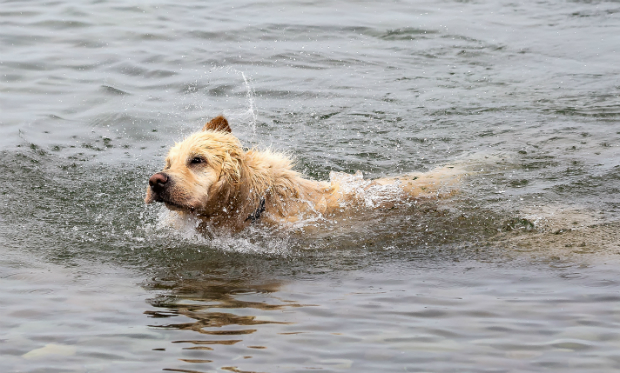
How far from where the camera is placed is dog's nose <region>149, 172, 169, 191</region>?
22.8ft

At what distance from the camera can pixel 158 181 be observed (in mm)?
6965

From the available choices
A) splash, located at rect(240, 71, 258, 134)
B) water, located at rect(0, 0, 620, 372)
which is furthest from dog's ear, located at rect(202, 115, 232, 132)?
splash, located at rect(240, 71, 258, 134)

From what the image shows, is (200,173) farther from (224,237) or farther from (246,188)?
(224,237)

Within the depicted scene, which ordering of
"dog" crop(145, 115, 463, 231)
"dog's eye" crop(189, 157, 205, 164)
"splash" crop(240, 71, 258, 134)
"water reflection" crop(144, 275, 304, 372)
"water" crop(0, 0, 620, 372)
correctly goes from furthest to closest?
"splash" crop(240, 71, 258, 134) → "dog's eye" crop(189, 157, 205, 164) → "dog" crop(145, 115, 463, 231) → "water" crop(0, 0, 620, 372) → "water reflection" crop(144, 275, 304, 372)

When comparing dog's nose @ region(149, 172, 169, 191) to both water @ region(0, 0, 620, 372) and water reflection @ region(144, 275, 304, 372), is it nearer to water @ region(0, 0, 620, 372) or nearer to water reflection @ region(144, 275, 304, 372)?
water @ region(0, 0, 620, 372)

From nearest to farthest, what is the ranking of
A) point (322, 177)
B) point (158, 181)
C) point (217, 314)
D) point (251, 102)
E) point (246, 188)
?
point (217, 314) → point (158, 181) → point (246, 188) → point (322, 177) → point (251, 102)

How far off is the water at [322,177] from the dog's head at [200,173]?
560mm

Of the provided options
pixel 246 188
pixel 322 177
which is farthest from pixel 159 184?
pixel 322 177

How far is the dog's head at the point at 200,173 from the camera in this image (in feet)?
23.3

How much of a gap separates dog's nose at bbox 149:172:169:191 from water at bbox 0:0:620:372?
0.78 metres

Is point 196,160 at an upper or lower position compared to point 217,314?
upper

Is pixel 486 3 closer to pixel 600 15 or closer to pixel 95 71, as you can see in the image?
pixel 600 15

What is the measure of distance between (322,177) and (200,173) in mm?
2953

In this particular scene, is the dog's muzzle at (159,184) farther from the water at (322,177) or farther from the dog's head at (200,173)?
the water at (322,177)
